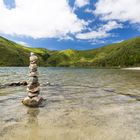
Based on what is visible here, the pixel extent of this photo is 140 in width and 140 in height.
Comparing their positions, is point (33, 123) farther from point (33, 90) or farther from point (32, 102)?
point (33, 90)

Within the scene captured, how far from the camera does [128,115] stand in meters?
17.7

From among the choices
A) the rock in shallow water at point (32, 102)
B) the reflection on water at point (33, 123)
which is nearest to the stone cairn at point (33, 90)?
the rock in shallow water at point (32, 102)

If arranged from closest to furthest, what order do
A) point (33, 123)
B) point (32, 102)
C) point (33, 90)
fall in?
1. point (33, 123)
2. point (32, 102)
3. point (33, 90)

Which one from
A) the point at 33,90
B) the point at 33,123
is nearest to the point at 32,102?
the point at 33,90

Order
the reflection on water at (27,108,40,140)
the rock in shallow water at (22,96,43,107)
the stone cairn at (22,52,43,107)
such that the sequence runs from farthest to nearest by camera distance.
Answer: the stone cairn at (22,52,43,107) → the rock in shallow water at (22,96,43,107) → the reflection on water at (27,108,40,140)

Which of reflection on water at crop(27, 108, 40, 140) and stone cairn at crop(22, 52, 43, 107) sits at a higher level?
stone cairn at crop(22, 52, 43, 107)

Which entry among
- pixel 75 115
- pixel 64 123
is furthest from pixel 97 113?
pixel 64 123

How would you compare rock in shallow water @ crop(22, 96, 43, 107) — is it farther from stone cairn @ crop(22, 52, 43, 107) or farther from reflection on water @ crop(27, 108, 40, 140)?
reflection on water @ crop(27, 108, 40, 140)

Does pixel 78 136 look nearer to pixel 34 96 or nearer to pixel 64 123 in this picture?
pixel 64 123

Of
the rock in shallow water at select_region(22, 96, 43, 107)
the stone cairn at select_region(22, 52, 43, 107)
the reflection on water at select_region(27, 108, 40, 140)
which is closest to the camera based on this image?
the reflection on water at select_region(27, 108, 40, 140)

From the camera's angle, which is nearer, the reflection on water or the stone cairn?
the reflection on water

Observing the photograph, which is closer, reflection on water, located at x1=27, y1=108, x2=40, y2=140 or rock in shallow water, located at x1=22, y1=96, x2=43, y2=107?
reflection on water, located at x1=27, y1=108, x2=40, y2=140

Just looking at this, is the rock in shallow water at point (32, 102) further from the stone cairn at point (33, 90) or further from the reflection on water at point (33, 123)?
the reflection on water at point (33, 123)

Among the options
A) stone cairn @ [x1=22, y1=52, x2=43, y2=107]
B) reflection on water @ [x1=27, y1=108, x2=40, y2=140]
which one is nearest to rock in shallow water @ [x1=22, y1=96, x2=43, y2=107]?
stone cairn @ [x1=22, y1=52, x2=43, y2=107]
